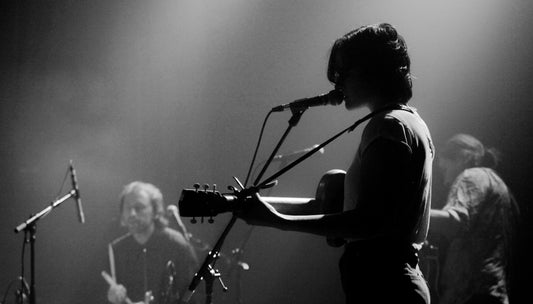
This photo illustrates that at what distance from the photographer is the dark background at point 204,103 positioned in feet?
20.1

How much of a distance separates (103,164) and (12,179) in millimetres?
1020

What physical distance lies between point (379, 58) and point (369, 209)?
679mm

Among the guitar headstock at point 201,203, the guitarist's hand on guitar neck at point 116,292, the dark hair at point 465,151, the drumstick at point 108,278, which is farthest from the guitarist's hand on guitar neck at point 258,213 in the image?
the drumstick at point 108,278

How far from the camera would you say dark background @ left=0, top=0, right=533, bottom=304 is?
20.1 ft

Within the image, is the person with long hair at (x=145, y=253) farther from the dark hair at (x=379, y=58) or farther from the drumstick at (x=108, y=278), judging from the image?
the dark hair at (x=379, y=58)

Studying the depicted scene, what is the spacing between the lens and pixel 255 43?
263 inches

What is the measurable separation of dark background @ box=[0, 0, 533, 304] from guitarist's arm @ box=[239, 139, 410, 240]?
449cm

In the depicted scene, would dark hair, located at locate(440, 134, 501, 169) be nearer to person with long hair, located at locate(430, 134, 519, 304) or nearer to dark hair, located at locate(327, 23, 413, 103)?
person with long hair, located at locate(430, 134, 519, 304)

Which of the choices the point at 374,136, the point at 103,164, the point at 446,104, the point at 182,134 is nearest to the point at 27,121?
the point at 103,164

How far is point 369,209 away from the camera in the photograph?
5.87 feet

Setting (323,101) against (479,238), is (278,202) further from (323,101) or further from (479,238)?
(479,238)

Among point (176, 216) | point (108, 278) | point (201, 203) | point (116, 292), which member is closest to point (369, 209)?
point (201, 203)

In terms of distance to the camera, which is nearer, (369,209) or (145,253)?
(369,209)

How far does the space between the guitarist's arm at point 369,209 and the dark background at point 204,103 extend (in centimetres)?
449
